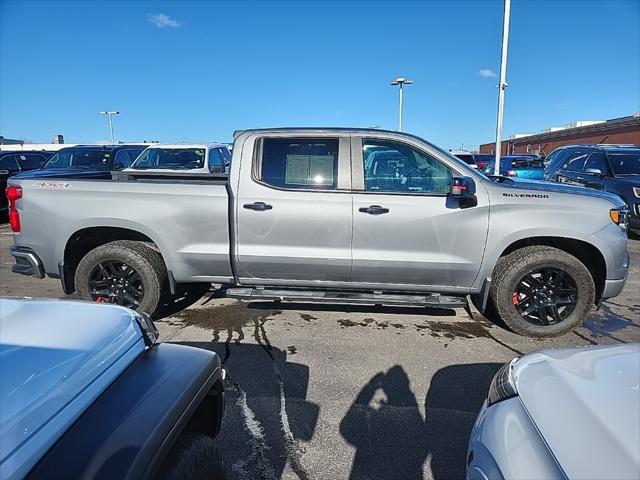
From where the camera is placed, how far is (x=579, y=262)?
4027 mm

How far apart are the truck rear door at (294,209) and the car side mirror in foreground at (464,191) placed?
96cm

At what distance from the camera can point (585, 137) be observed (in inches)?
1411

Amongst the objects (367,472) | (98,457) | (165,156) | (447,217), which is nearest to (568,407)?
(367,472)

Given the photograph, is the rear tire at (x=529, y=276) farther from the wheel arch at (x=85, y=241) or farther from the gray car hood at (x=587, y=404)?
the wheel arch at (x=85, y=241)

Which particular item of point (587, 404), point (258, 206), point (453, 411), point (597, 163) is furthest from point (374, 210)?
point (597, 163)

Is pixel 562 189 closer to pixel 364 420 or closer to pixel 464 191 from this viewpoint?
pixel 464 191

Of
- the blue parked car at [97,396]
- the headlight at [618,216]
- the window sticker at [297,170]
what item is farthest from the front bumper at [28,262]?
the headlight at [618,216]

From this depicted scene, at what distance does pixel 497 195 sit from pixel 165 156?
31.1 feet

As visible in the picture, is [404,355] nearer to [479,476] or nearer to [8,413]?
[479,476]

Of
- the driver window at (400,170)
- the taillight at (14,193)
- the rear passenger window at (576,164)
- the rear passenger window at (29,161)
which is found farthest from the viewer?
the rear passenger window at (29,161)

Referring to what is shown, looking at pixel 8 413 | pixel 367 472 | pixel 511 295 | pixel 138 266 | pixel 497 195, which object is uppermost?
pixel 497 195

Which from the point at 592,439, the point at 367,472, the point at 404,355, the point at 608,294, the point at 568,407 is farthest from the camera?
the point at 608,294

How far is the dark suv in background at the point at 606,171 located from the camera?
8.84m

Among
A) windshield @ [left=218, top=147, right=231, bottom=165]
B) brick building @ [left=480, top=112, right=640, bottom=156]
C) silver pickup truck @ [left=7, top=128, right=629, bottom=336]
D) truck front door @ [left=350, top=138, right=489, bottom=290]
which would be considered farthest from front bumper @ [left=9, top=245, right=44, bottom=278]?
brick building @ [left=480, top=112, right=640, bottom=156]
